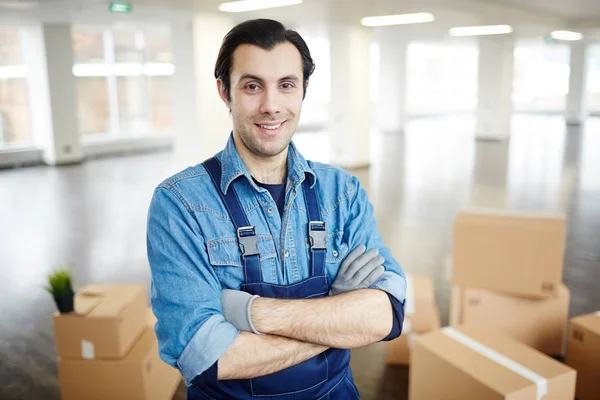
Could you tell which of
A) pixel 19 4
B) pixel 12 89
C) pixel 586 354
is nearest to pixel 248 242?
pixel 586 354

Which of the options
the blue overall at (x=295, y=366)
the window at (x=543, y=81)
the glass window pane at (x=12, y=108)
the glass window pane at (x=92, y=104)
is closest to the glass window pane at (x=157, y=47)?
the glass window pane at (x=92, y=104)

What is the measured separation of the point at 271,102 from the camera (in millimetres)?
1509

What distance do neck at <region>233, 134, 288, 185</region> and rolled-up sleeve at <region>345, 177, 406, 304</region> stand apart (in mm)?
243

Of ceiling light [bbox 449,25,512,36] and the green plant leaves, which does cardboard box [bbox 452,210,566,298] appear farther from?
ceiling light [bbox 449,25,512,36]

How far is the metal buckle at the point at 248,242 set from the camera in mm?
1459

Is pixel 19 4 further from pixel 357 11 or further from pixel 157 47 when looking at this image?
pixel 157 47

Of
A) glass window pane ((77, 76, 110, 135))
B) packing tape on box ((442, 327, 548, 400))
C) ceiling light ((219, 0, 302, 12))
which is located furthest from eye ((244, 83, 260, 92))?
glass window pane ((77, 76, 110, 135))

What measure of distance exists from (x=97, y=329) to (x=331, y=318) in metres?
1.74

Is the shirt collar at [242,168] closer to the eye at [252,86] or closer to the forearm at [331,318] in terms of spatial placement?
the eye at [252,86]

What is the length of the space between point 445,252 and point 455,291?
6.95ft

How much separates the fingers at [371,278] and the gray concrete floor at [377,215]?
1.71m

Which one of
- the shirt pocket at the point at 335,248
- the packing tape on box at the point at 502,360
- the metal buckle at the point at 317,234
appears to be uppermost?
the metal buckle at the point at 317,234

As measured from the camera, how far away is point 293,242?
1.54 meters

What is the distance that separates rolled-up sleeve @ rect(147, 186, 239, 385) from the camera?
136 centimetres
